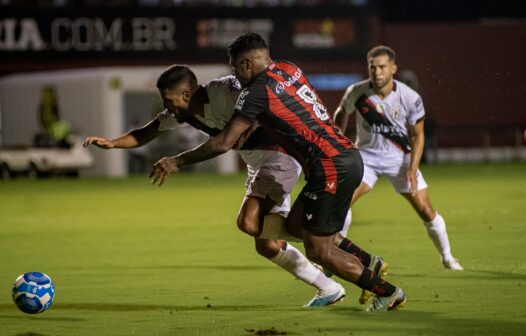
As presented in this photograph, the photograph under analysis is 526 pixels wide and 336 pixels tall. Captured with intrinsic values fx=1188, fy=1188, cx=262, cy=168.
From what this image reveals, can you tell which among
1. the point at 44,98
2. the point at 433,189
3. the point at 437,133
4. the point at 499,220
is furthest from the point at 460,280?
the point at 437,133

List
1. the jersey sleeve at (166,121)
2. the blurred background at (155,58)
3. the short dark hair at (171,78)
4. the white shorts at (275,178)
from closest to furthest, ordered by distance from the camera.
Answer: the short dark hair at (171,78), the white shorts at (275,178), the jersey sleeve at (166,121), the blurred background at (155,58)

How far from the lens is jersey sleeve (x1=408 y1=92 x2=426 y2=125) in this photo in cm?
1166

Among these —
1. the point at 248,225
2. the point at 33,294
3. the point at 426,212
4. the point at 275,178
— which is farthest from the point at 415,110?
the point at 33,294

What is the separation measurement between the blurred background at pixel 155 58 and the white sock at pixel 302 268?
26068mm

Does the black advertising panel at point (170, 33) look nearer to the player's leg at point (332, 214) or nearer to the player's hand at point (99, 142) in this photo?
the player's hand at point (99, 142)

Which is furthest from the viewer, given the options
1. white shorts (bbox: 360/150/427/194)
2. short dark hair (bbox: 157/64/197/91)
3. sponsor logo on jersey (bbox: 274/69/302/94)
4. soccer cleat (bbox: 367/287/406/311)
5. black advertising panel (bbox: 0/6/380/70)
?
black advertising panel (bbox: 0/6/380/70)

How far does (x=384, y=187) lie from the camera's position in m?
26.9

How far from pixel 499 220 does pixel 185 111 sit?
350 inches

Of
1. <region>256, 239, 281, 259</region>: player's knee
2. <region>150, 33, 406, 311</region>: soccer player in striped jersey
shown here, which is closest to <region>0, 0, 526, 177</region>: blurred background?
<region>256, 239, 281, 259</region>: player's knee

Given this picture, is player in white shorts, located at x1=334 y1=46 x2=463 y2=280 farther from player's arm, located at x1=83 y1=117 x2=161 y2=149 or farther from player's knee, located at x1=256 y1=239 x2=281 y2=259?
player's arm, located at x1=83 y1=117 x2=161 y2=149

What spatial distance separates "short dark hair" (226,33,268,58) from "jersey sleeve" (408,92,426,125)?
12.2 feet

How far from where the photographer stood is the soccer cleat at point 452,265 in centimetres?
1138

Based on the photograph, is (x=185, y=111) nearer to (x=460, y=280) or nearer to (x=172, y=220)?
(x=460, y=280)

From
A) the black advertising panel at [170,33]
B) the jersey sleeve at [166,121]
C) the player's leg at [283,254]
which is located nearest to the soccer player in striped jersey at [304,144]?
the player's leg at [283,254]
